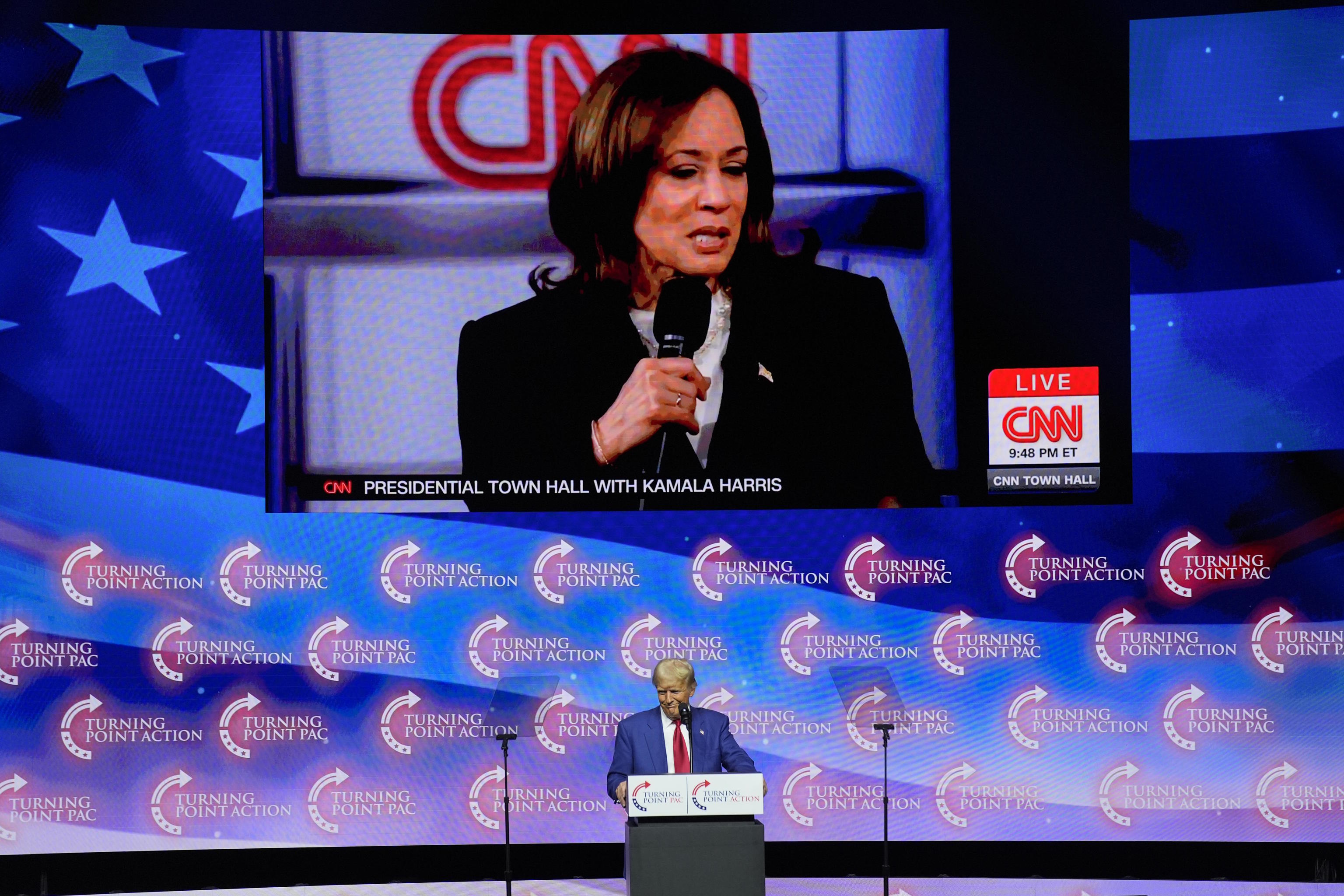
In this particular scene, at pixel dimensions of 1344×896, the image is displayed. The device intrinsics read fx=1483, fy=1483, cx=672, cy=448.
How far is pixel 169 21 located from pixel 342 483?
8.30 feet

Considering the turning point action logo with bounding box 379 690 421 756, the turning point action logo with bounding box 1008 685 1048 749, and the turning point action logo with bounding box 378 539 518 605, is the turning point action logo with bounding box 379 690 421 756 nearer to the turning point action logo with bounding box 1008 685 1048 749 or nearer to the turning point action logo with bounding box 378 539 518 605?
the turning point action logo with bounding box 378 539 518 605

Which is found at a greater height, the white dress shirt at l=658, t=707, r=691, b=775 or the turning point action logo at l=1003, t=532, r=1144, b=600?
the turning point action logo at l=1003, t=532, r=1144, b=600

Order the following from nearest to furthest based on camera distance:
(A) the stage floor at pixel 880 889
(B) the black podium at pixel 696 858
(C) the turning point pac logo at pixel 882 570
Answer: (B) the black podium at pixel 696 858 < (A) the stage floor at pixel 880 889 < (C) the turning point pac logo at pixel 882 570

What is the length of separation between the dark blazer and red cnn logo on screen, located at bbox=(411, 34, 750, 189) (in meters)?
0.67

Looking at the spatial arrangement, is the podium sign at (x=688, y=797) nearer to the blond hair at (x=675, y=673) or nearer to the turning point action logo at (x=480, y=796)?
the blond hair at (x=675, y=673)

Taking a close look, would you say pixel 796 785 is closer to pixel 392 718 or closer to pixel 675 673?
pixel 392 718

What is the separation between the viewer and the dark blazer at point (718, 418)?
7652 mm

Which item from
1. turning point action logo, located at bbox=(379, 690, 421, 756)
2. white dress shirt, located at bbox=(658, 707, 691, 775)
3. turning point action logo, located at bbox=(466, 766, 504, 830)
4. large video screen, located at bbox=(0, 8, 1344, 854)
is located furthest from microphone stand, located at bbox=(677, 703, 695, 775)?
turning point action logo, located at bbox=(379, 690, 421, 756)

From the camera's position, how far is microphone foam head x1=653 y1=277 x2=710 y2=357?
25.3 feet

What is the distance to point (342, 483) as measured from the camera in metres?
7.61

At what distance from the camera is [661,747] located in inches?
225

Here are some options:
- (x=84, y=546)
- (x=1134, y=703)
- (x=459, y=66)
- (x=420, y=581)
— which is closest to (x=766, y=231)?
(x=459, y=66)

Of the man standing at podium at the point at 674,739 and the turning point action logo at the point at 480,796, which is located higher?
the man standing at podium at the point at 674,739

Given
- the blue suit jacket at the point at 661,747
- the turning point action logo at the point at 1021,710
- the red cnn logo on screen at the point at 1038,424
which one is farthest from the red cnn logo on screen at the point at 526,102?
the turning point action logo at the point at 1021,710
